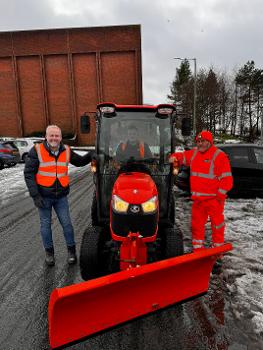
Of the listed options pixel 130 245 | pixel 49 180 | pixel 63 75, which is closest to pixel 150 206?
pixel 130 245

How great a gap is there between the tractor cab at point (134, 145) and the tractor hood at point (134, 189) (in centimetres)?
57

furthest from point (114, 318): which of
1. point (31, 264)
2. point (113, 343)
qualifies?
point (31, 264)

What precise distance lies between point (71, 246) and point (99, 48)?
30731mm

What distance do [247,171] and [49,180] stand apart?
18.7 ft

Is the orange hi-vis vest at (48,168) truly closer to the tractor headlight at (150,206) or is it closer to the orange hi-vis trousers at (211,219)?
the tractor headlight at (150,206)

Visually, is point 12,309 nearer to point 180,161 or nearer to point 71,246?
point 71,246

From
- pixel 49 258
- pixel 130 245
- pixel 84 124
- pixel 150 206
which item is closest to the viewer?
pixel 130 245

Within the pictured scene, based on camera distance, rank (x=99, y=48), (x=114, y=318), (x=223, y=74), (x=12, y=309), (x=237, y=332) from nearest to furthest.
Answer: (x=114, y=318)
(x=237, y=332)
(x=12, y=309)
(x=99, y=48)
(x=223, y=74)

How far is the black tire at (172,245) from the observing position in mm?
3555

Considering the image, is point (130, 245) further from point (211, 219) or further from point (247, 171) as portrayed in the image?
point (247, 171)

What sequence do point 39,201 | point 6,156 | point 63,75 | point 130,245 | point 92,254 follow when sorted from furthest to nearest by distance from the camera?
point 63,75
point 6,156
point 39,201
point 92,254
point 130,245

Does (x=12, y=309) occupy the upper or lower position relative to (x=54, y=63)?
lower

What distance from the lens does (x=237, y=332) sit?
9.36 ft

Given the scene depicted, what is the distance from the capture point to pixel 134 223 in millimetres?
3148
